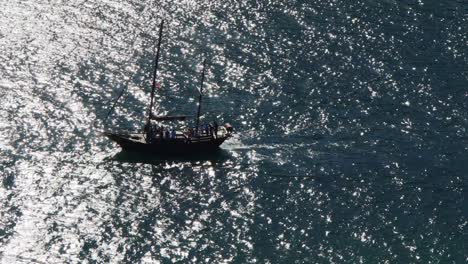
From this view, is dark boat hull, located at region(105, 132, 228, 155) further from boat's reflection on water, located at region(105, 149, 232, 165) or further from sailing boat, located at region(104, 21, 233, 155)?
boat's reflection on water, located at region(105, 149, 232, 165)

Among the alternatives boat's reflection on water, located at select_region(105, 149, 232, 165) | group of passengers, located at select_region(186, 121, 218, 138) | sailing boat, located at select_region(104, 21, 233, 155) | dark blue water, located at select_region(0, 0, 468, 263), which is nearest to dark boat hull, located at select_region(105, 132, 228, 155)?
sailing boat, located at select_region(104, 21, 233, 155)

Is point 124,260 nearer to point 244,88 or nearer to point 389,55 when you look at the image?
point 244,88

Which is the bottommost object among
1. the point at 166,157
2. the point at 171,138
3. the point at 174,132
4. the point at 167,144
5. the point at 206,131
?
the point at 166,157

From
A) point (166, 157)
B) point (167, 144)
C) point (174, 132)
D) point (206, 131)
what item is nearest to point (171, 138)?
point (167, 144)

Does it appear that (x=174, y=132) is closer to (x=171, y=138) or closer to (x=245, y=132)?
(x=171, y=138)

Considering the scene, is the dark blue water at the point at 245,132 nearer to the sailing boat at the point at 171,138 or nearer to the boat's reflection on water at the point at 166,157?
the boat's reflection on water at the point at 166,157
